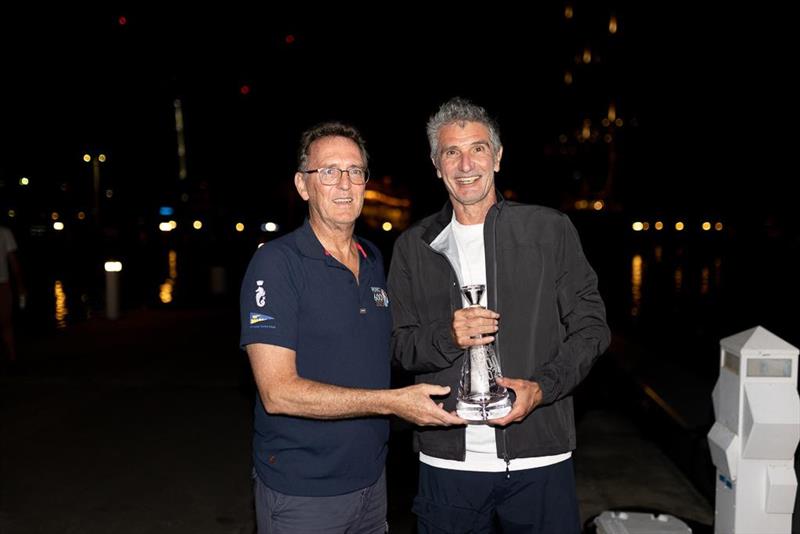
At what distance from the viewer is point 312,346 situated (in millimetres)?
2641

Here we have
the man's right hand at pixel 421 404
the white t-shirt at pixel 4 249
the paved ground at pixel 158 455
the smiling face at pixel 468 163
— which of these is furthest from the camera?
the white t-shirt at pixel 4 249

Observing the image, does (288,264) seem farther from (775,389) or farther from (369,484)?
(775,389)

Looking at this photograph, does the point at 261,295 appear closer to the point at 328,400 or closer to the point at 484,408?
the point at 328,400

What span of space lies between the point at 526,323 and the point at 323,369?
80 centimetres

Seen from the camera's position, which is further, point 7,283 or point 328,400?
point 7,283

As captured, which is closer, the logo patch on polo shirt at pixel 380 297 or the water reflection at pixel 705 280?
the logo patch on polo shirt at pixel 380 297

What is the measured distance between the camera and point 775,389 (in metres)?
3.78

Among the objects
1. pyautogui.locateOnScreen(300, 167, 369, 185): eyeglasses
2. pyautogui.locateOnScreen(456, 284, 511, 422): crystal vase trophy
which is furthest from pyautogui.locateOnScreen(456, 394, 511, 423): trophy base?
pyautogui.locateOnScreen(300, 167, 369, 185): eyeglasses

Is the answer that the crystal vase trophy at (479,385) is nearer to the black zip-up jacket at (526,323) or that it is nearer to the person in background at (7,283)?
the black zip-up jacket at (526,323)

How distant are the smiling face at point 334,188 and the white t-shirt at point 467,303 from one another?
1.33 feet

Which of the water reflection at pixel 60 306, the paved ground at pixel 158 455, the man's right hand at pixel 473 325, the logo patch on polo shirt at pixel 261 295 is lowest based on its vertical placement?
the paved ground at pixel 158 455

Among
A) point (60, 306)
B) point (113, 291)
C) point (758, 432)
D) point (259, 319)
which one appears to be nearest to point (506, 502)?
point (259, 319)

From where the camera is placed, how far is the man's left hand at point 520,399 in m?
2.60

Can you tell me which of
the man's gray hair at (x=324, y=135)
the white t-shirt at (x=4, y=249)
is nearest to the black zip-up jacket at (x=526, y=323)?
the man's gray hair at (x=324, y=135)
